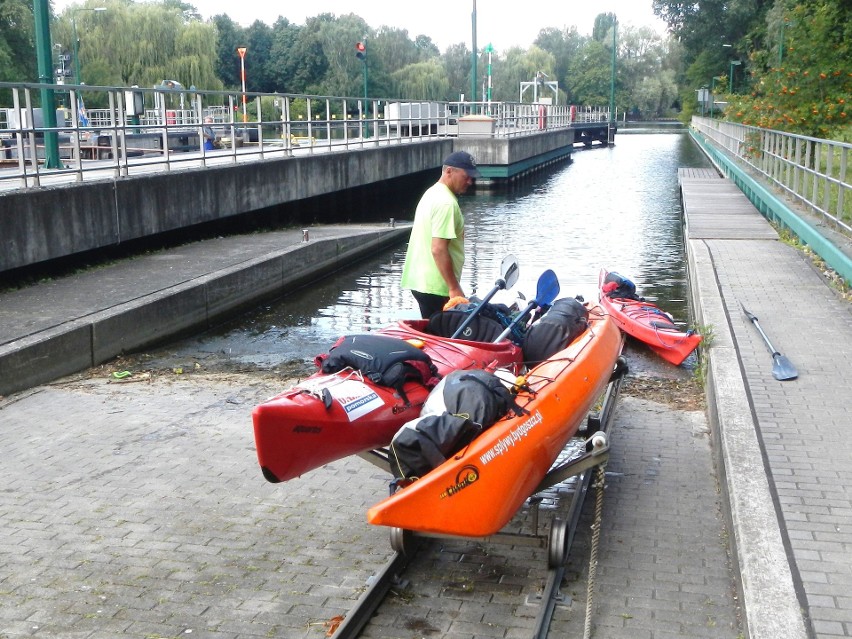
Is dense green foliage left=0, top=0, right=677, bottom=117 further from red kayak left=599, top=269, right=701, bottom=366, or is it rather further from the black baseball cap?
the black baseball cap

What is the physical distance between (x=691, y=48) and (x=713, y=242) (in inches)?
2300

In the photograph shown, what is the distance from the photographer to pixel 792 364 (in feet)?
24.2

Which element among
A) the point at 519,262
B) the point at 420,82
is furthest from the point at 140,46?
the point at 519,262

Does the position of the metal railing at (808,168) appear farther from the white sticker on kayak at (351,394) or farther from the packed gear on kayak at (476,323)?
the white sticker on kayak at (351,394)

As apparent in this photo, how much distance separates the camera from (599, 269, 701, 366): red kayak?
9641 millimetres

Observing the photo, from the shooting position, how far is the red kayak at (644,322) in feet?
31.6

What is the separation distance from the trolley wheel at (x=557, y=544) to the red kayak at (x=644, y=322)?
16.0 ft

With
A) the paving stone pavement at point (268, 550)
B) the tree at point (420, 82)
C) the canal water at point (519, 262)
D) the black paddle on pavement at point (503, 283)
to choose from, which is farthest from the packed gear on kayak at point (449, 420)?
the tree at point (420, 82)

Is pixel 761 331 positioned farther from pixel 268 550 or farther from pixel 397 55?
pixel 397 55

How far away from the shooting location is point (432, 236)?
6.97 metres

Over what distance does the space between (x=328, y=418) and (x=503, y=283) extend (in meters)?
2.29

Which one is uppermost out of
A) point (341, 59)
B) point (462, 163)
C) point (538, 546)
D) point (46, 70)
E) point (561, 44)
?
point (561, 44)

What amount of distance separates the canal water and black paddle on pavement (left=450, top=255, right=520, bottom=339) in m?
3.97

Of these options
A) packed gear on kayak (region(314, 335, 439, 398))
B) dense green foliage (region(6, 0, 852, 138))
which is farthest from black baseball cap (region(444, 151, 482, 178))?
dense green foliage (region(6, 0, 852, 138))
